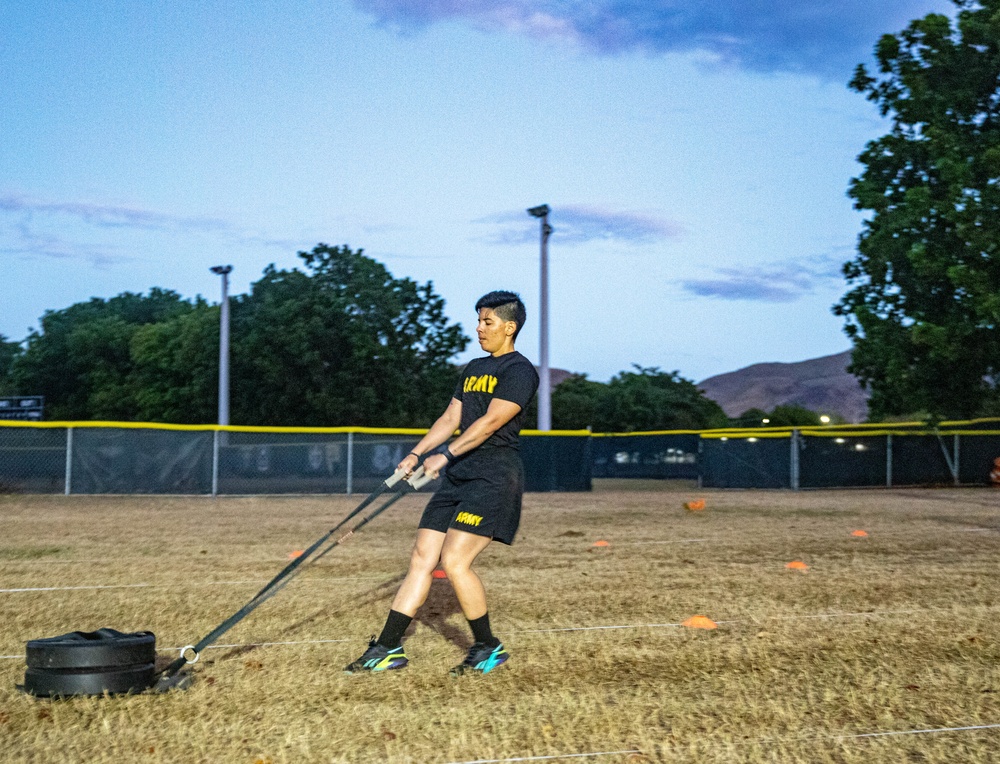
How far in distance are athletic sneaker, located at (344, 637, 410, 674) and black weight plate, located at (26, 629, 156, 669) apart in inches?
43.2

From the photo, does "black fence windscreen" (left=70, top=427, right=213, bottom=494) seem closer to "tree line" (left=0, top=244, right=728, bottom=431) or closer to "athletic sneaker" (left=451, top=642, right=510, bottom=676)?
"athletic sneaker" (left=451, top=642, right=510, bottom=676)

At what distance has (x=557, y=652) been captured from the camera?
6070 millimetres

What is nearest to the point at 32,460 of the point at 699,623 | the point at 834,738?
the point at 699,623

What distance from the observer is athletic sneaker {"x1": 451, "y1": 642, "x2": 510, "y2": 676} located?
546cm

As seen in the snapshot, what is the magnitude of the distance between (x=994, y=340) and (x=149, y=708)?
25902 mm

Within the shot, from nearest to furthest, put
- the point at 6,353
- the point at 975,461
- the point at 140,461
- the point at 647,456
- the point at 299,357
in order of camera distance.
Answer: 1. the point at 140,461
2. the point at 975,461
3. the point at 647,456
4. the point at 299,357
5. the point at 6,353

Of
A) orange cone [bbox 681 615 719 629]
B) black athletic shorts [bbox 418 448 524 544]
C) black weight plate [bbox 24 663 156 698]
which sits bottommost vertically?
orange cone [bbox 681 615 719 629]

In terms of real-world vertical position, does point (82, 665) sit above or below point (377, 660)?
above

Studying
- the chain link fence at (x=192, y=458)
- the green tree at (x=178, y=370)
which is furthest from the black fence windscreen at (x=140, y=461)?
the green tree at (x=178, y=370)

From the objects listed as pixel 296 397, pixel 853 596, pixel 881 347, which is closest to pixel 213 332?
pixel 296 397

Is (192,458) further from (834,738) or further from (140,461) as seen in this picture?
(834,738)

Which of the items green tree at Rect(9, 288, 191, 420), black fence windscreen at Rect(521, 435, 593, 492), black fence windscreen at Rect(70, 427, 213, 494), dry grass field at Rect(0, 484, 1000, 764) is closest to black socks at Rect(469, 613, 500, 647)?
dry grass field at Rect(0, 484, 1000, 764)

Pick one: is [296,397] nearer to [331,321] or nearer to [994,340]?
[331,321]

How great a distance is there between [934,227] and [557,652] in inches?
953
